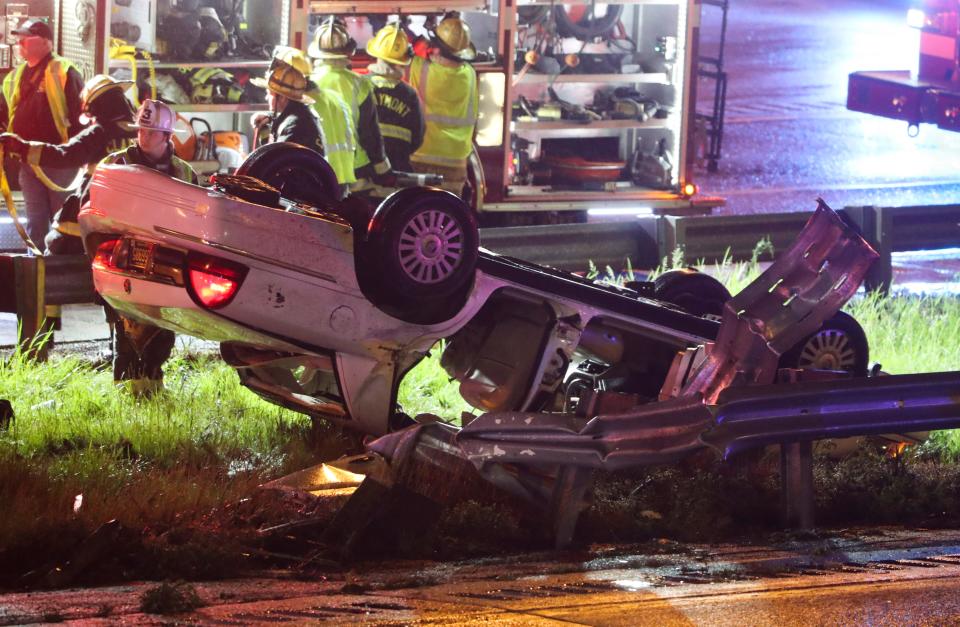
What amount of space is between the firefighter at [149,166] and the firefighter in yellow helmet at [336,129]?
1887 mm

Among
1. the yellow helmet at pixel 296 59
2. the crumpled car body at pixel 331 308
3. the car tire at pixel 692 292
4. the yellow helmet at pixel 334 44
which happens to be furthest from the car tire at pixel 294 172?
the yellow helmet at pixel 334 44

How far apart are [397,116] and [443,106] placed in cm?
76

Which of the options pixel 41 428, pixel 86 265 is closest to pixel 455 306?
pixel 41 428

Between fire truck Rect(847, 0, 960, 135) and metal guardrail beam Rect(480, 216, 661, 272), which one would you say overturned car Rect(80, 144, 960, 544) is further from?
fire truck Rect(847, 0, 960, 135)

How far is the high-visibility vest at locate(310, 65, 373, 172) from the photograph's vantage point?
31.6 ft

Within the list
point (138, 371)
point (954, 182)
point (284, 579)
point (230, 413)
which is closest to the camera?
point (284, 579)

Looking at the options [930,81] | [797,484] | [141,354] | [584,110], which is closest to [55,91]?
[141,354]

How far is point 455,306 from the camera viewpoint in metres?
5.54

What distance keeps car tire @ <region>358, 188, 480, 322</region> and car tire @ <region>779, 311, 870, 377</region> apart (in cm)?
149

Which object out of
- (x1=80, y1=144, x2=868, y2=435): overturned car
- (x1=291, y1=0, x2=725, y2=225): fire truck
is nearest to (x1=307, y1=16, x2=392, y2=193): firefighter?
(x1=291, y1=0, x2=725, y2=225): fire truck

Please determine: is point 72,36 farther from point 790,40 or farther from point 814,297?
point 790,40

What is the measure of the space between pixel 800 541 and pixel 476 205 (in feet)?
22.2

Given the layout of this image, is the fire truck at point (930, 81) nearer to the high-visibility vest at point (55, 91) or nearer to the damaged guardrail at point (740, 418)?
the high-visibility vest at point (55, 91)

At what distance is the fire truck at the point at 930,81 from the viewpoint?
1325 centimetres
